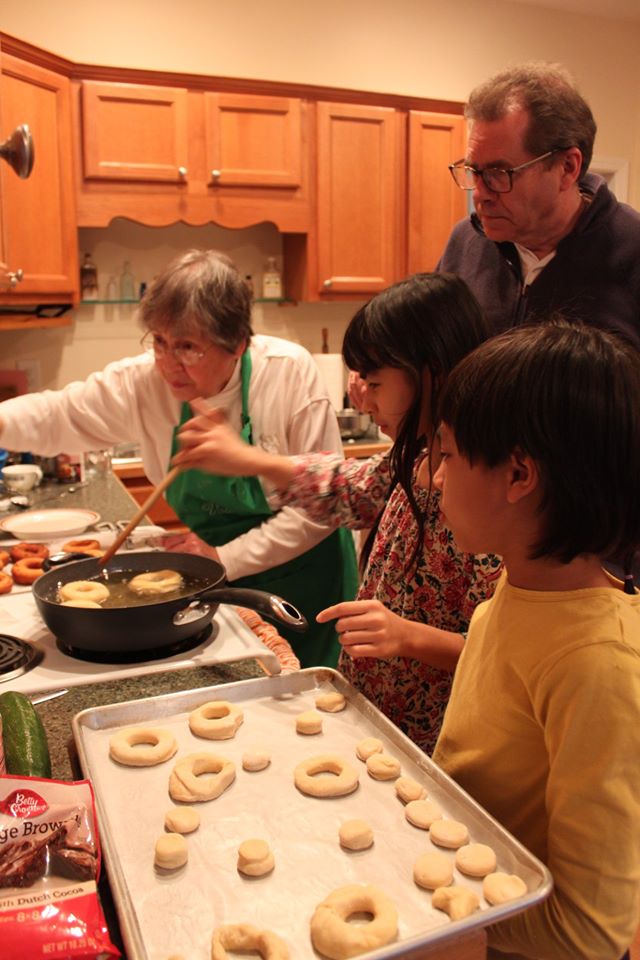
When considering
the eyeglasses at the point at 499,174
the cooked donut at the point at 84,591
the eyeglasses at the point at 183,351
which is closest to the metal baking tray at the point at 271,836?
the cooked donut at the point at 84,591

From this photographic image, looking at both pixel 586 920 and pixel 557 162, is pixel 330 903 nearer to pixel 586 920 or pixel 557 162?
pixel 586 920

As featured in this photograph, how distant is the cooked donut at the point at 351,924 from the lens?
0.61 meters

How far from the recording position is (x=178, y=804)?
2.66 ft

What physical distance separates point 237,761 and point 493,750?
0.28 meters

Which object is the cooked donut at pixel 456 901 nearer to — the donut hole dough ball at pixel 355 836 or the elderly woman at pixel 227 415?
the donut hole dough ball at pixel 355 836

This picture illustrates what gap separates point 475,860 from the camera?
2.29 ft

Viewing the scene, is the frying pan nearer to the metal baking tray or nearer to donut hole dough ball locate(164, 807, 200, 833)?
the metal baking tray

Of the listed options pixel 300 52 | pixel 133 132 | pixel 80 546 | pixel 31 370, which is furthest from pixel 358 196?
pixel 80 546

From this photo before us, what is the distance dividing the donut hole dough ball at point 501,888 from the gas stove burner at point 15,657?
2.42 feet

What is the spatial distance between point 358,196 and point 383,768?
3.23 m

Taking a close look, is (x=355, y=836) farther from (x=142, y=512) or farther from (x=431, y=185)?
(x=431, y=185)

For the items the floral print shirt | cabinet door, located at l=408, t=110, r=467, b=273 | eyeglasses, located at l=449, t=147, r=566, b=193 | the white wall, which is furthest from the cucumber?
cabinet door, located at l=408, t=110, r=467, b=273

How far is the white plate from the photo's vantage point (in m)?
1.95

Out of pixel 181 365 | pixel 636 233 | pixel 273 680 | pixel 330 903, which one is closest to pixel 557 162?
pixel 636 233
